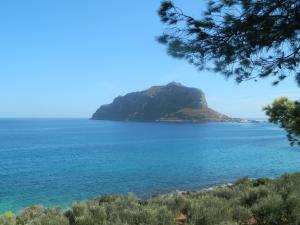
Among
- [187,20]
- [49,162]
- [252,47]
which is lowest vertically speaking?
[49,162]

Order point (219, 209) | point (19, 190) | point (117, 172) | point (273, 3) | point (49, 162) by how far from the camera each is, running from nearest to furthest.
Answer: point (273, 3), point (219, 209), point (19, 190), point (117, 172), point (49, 162)

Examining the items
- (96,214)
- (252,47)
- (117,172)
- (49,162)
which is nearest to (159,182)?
(117,172)

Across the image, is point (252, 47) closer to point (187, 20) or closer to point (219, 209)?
point (187, 20)

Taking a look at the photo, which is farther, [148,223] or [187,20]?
[148,223]

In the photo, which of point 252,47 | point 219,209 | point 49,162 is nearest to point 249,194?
point 219,209

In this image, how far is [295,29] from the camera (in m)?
6.86

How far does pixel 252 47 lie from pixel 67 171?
41120 millimetres

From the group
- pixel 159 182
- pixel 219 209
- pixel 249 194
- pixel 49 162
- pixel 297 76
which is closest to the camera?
pixel 297 76

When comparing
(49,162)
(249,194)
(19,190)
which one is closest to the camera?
(249,194)

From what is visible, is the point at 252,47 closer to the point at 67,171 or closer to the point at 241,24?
the point at 241,24

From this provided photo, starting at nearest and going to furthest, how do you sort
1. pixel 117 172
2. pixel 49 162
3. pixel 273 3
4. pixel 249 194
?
A: pixel 273 3
pixel 249 194
pixel 117 172
pixel 49 162

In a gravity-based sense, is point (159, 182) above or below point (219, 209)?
below

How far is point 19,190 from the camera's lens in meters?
33.3

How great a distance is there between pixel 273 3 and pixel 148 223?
16.3 feet
